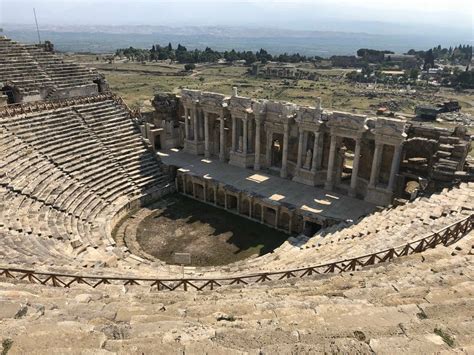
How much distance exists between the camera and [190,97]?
34906 mm

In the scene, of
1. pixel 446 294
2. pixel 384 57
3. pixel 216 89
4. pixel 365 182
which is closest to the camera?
pixel 446 294

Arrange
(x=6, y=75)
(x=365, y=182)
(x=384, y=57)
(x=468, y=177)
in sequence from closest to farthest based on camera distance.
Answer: (x=468, y=177)
(x=365, y=182)
(x=6, y=75)
(x=384, y=57)

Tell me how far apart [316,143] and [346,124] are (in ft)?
9.08

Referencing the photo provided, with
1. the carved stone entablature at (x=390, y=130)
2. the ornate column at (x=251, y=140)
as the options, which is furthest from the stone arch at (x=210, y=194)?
the carved stone entablature at (x=390, y=130)

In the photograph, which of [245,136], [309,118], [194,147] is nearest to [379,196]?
[309,118]

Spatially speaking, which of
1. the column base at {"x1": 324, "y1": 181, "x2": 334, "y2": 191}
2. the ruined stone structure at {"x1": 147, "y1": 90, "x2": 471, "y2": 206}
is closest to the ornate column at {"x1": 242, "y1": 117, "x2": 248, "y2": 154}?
the ruined stone structure at {"x1": 147, "y1": 90, "x2": 471, "y2": 206}

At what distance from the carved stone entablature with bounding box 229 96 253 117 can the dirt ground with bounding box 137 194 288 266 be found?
8.05m

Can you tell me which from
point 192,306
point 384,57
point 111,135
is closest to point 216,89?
point 111,135

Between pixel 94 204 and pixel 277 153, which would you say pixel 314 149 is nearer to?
pixel 277 153

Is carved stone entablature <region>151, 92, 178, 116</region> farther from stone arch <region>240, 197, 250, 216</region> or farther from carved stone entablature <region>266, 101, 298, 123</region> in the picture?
stone arch <region>240, 197, 250, 216</region>

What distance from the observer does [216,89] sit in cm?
9438

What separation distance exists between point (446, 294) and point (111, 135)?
28.7m

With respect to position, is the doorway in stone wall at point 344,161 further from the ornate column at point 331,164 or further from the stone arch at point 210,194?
the stone arch at point 210,194

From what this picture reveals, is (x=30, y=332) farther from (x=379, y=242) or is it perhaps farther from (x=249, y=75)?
(x=249, y=75)
